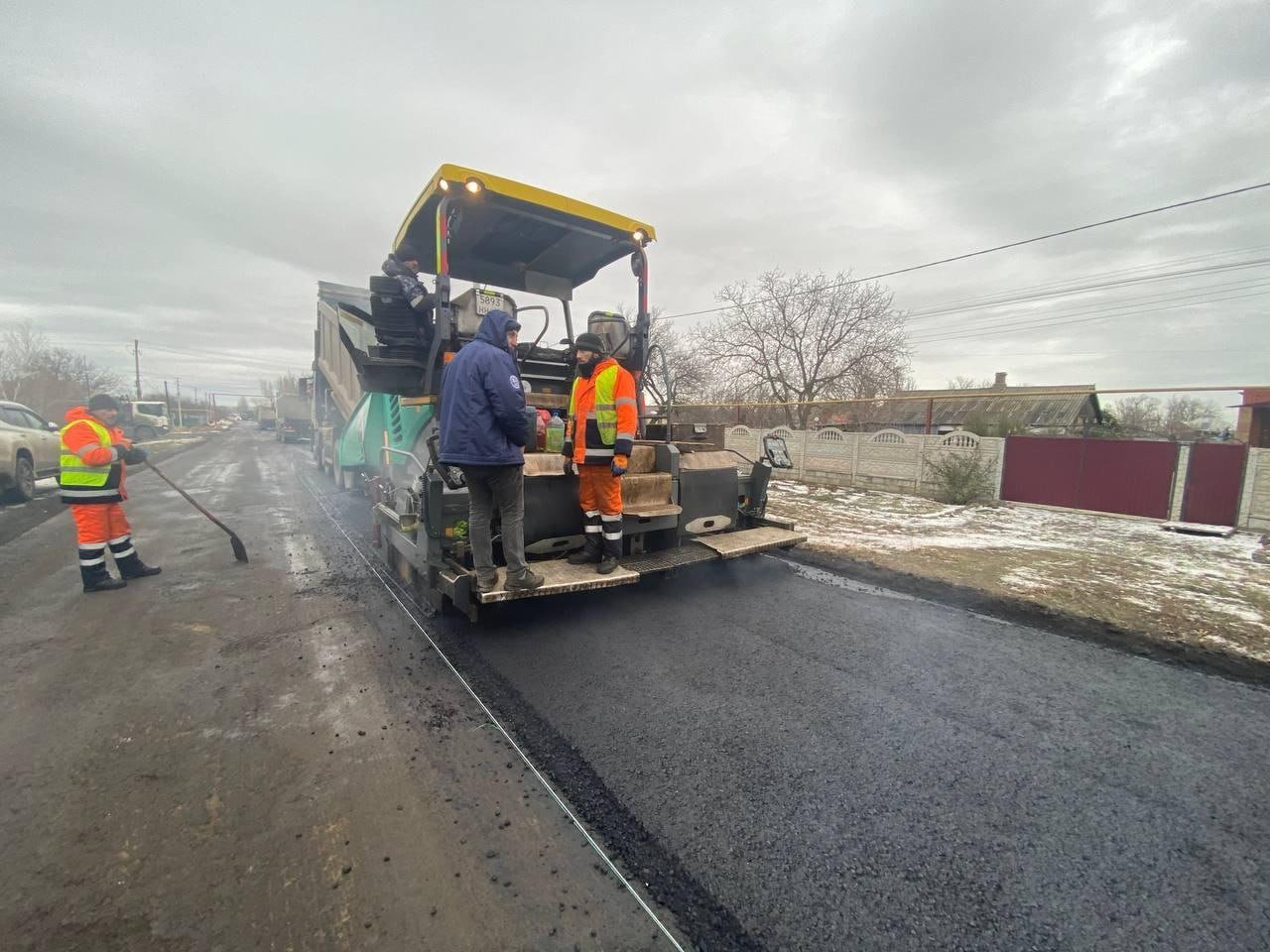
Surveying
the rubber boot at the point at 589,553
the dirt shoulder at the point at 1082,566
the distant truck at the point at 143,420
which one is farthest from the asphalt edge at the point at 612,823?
the distant truck at the point at 143,420

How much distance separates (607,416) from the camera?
3.67 m

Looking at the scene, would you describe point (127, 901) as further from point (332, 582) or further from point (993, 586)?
point (993, 586)

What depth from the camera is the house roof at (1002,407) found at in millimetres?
10781

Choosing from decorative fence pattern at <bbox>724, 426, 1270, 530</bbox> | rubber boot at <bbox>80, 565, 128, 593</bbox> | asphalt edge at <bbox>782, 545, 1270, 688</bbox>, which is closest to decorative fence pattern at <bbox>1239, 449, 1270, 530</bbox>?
decorative fence pattern at <bbox>724, 426, 1270, 530</bbox>

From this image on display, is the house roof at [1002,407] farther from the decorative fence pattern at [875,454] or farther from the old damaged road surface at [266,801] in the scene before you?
the old damaged road surface at [266,801]

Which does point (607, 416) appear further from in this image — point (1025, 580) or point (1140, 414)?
point (1140, 414)

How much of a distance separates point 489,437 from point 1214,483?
1141cm

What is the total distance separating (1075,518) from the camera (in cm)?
934

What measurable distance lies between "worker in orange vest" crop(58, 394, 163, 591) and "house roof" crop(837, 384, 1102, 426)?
1271cm

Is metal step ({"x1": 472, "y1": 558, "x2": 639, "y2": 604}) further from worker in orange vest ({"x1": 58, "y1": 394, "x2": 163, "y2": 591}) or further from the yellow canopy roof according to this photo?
worker in orange vest ({"x1": 58, "y1": 394, "x2": 163, "y2": 591})

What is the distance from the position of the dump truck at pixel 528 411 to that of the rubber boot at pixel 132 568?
6.64ft

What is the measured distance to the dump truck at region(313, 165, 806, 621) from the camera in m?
3.70

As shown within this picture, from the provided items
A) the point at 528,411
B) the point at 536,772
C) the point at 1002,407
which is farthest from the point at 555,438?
the point at 1002,407

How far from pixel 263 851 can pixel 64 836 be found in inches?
29.1
